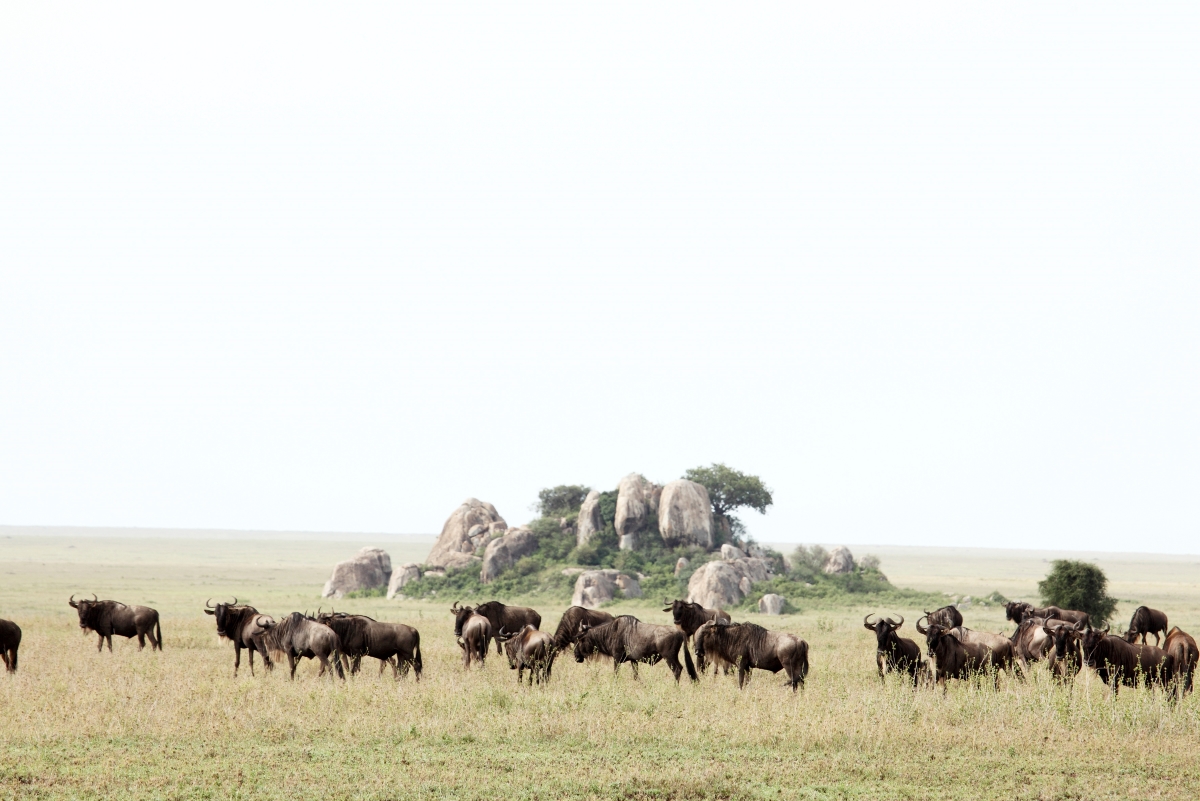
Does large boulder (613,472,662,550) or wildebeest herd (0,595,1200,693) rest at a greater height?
large boulder (613,472,662,550)

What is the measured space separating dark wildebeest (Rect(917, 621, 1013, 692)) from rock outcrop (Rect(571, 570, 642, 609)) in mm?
28292

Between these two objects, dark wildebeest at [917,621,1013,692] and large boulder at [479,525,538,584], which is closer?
dark wildebeest at [917,621,1013,692]

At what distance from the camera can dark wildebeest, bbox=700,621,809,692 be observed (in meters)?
17.4

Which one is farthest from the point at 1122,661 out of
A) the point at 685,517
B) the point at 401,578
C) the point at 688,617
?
the point at 401,578

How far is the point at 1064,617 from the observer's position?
78.6 ft

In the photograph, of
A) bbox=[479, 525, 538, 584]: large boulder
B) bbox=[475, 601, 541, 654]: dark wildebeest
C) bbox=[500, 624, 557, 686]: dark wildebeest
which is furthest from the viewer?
bbox=[479, 525, 538, 584]: large boulder

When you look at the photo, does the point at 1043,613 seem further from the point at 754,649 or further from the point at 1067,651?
the point at 754,649

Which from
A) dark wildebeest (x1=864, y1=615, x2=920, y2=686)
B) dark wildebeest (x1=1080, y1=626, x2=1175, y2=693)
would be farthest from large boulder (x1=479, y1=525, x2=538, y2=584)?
dark wildebeest (x1=1080, y1=626, x2=1175, y2=693)

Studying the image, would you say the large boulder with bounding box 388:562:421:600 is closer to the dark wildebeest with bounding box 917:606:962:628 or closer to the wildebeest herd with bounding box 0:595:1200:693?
Result: the wildebeest herd with bounding box 0:595:1200:693

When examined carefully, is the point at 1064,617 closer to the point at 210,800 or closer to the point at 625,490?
the point at 210,800

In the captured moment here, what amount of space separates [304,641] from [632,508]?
122 feet

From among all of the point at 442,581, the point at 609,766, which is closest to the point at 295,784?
the point at 609,766

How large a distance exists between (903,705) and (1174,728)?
354cm

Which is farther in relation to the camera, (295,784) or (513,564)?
(513,564)
